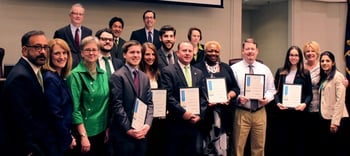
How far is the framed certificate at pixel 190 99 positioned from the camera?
12.3ft

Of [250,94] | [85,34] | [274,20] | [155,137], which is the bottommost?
[155,137]

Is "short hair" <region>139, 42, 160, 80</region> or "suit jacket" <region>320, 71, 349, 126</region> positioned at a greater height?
"short hair" <region>139, 42, 160, 80</region>

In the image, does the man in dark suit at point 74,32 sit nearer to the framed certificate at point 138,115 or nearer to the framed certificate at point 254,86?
the framed certificate at point 138,115

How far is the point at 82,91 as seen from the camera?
3047 mm

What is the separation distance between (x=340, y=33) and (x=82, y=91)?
6.72 m

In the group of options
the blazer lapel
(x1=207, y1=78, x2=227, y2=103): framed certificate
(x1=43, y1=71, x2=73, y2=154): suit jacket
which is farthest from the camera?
(x1=207, y1=78, x2=227, y2=103): framed certificate

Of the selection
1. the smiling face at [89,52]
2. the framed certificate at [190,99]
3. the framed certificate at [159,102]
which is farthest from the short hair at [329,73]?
the smiling face at [89,52]

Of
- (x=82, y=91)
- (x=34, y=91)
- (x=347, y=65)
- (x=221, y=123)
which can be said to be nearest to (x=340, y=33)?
(x=347, y=65)

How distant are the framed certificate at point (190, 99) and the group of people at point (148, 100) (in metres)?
0.02

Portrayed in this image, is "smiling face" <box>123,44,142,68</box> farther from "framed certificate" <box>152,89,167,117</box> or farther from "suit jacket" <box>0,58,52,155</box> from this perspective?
"suit jacket" <box>0,58,52,155</box>

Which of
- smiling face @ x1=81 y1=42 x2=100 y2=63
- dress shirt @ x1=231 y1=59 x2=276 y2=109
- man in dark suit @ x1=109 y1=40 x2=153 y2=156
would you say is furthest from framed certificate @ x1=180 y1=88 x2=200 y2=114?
smiling face @ x1=81 y1=42 x2=100 y2=63

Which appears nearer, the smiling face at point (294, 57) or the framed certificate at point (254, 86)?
the framed certificate at point (254, 86)

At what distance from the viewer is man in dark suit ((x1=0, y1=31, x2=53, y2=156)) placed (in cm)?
224

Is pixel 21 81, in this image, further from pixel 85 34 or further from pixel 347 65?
pixel 347 65
